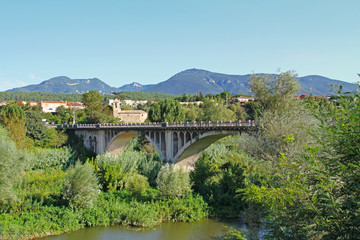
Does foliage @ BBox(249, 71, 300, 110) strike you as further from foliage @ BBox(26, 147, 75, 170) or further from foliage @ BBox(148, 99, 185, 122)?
foliage @ BBox(148, 99, 185, 122)

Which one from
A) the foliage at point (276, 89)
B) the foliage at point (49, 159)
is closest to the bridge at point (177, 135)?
the foliage at point (276, 89)

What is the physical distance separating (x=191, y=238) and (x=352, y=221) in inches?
597

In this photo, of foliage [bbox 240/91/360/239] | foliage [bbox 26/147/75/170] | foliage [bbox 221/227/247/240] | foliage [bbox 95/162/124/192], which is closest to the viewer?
foliage [bbox 240/91/360/239]

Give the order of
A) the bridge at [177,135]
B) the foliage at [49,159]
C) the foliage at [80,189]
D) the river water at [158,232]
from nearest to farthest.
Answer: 1. the river water at [158,232]
2. the foliage at [80,189]
3. the bridge at [177,135]
4. the foliage at [49,159]

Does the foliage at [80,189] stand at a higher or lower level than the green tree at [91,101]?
lower

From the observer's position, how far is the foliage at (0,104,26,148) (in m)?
42.2

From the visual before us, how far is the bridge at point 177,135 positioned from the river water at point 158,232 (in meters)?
8.13

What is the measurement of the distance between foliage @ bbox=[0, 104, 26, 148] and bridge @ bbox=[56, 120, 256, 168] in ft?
36.3

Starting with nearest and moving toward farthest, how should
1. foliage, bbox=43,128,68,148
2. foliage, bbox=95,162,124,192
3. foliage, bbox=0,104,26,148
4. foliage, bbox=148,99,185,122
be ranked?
foliage, bbox=95,162,124,192
foliage, bbox=0,104,26,148
foliage, bbox=43,128,68,148
foliage, bbox=148,99,185,122

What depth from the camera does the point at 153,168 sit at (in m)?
34.2

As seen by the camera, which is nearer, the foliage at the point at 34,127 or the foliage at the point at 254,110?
the foliage at the point at 254,110

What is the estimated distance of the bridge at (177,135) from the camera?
95.6ft

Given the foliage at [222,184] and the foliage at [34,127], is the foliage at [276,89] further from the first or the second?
the foliage at [34,127]

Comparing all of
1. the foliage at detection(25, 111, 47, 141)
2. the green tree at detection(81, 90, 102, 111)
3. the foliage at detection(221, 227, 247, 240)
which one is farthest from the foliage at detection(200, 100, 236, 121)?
the foliage at detection(221, 227, 247, 240)
